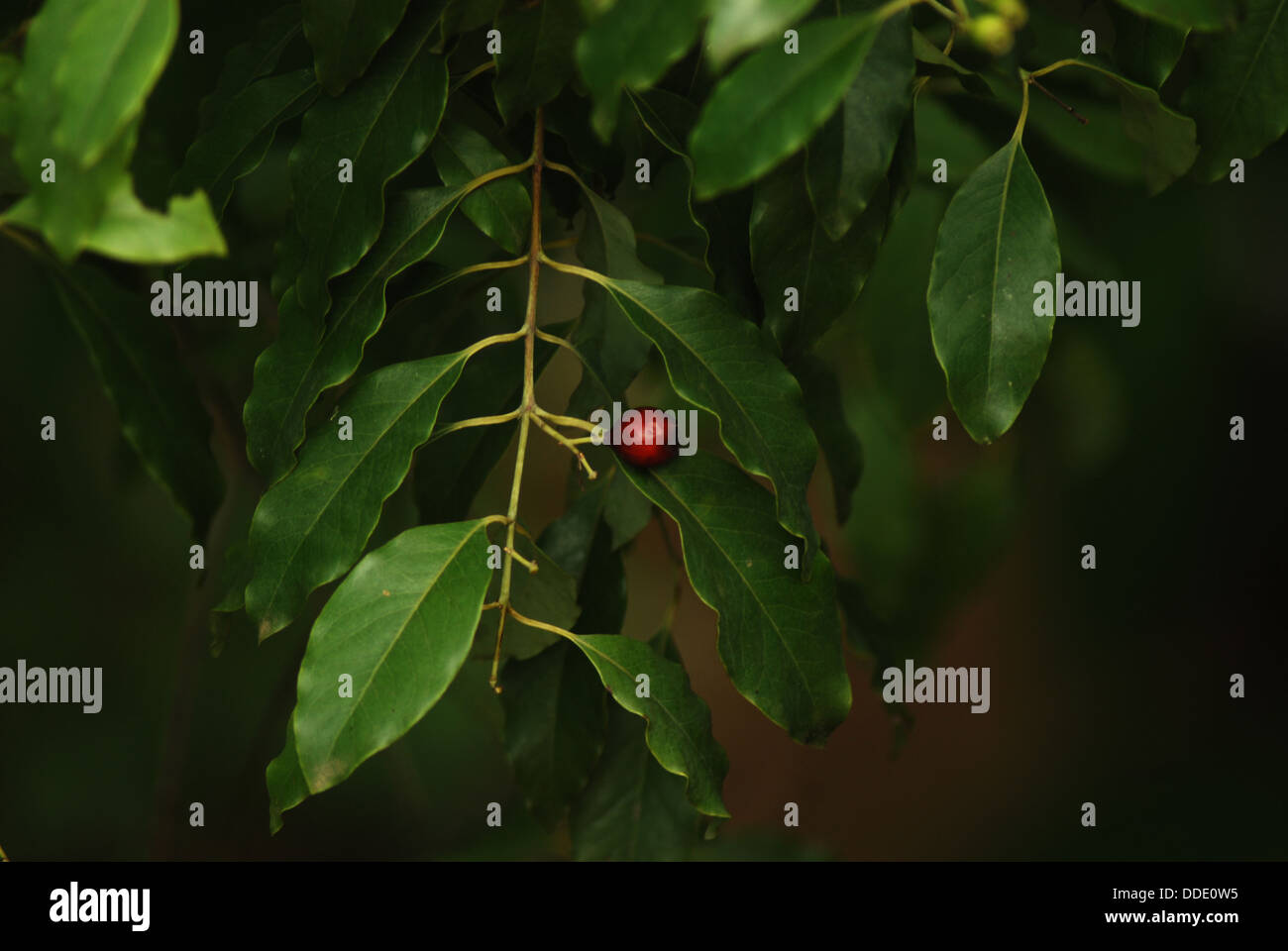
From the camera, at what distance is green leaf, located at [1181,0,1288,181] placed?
2.01 ft

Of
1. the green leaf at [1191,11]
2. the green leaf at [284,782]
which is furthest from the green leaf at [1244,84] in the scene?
the green leaf at [284,782]

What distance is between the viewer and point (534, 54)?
59 centimetres

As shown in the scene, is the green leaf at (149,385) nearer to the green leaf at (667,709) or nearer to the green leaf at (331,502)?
the green leaf at (331,502)

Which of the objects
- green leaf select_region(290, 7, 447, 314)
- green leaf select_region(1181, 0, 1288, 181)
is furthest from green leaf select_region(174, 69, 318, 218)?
green leaf select_region(1181, 0, 1288, 181)

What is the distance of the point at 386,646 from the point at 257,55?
1.24 feet

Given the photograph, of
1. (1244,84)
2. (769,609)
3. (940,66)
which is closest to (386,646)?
(769,609)

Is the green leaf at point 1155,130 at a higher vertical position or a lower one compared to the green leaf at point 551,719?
higher

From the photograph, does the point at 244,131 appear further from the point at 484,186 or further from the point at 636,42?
the point at 636,42

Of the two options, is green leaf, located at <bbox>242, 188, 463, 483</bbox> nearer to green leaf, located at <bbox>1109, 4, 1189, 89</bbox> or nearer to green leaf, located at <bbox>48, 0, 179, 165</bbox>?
green leaf, located at <bbox>48, 0, 179, 165</bbox>

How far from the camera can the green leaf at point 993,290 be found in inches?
22.1

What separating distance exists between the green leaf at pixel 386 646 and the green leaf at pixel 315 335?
9 cm

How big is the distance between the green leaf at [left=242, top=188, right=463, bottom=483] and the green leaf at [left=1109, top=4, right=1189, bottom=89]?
0.36m
